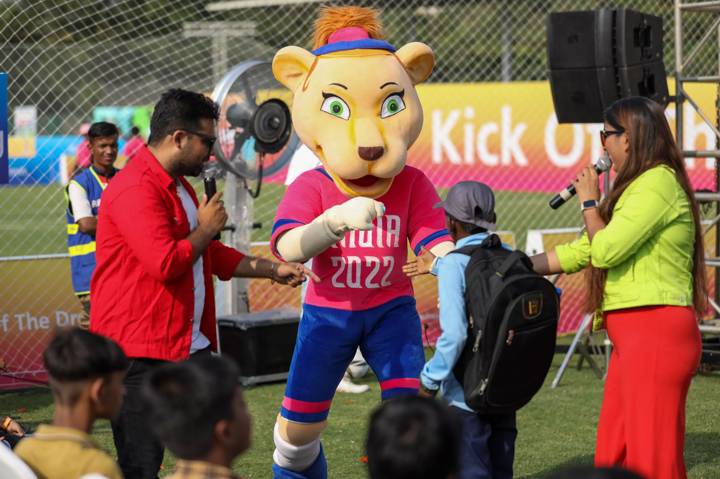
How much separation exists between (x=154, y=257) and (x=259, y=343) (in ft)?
13.3

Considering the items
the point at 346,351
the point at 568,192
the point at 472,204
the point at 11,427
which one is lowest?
the point at 11,427

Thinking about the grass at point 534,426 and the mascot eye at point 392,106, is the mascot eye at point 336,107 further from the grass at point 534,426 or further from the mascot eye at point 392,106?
the grass at point 534,426

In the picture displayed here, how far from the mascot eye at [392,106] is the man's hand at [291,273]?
2.46 feet

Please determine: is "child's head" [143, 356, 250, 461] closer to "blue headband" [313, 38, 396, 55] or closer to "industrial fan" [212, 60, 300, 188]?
"blue headband" [313, 38, 396, 55]

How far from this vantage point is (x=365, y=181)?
16.0 ft

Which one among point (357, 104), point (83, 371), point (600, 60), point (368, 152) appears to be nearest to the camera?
point (83, 371)

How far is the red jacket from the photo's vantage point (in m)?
4.07

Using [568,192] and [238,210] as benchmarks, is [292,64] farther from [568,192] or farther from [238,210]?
[238,210]

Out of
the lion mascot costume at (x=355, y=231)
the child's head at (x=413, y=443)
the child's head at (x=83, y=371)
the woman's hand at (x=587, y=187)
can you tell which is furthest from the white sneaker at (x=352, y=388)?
the child's head at (x=413, y=443)

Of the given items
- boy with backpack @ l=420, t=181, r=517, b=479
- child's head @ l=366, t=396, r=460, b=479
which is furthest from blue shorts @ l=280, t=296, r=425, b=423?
child's head @ l=366, t=396, r=460, b=479

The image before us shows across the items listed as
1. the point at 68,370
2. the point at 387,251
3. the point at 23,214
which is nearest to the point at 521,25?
the point at 23,214

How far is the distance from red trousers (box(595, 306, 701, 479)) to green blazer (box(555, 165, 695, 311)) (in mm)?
64

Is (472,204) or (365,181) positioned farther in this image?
(365,181)

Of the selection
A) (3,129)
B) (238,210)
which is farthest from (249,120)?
(3,129)
